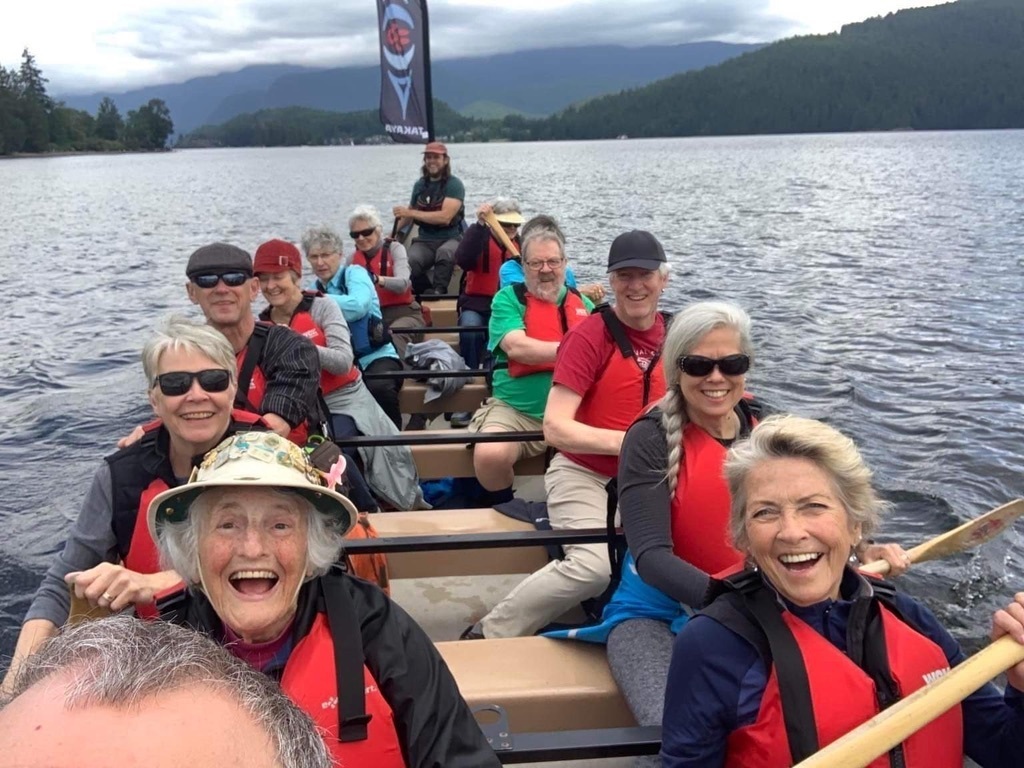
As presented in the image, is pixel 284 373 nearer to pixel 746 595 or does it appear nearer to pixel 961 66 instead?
pixel 746 595

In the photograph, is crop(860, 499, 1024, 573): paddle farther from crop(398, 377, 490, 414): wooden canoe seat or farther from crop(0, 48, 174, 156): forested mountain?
→ crop(0, 48, 174, 156): forested mountain

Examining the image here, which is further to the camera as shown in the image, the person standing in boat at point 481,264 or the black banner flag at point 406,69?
the black banner flag at point 406,69

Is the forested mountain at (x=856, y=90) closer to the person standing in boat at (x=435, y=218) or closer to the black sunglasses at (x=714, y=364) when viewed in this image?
the person standing in boat at (x=435, y=218)

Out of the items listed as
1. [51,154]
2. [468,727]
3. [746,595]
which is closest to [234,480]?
[468,727]

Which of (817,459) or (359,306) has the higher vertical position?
(817,459)

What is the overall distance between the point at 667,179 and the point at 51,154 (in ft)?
301

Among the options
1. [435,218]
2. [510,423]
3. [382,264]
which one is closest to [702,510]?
[510,423]

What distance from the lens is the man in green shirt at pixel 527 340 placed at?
514 cm

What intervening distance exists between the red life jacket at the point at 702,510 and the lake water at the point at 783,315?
7.56 feet

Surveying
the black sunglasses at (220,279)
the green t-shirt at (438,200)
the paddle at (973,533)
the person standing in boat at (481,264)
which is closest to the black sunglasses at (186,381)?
the black sunglasses at (220,279)

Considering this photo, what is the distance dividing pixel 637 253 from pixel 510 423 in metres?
1.66

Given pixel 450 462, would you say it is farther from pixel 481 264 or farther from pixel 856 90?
pixel 856 90

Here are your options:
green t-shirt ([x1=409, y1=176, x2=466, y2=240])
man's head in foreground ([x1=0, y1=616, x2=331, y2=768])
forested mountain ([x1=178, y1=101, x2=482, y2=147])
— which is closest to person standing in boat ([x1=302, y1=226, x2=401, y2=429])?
green t-shirt ([x1=409, y1=176, x2=466, y2=240])

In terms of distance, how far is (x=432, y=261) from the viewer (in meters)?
10.4
